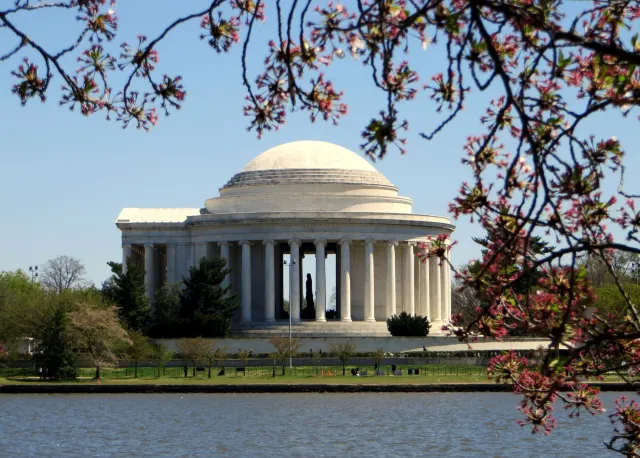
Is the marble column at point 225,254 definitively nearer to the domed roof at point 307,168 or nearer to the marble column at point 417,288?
the domed roof at point 307,168

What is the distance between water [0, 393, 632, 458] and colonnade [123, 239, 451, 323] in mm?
33092

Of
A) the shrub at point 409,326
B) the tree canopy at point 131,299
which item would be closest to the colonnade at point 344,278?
the shrub at point 409,326

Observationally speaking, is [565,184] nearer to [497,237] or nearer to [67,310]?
[497,237]

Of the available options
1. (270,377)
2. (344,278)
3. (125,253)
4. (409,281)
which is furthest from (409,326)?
(125,253)

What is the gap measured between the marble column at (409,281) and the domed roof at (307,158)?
7.94 meters

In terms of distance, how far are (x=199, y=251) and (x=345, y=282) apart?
1289 cm

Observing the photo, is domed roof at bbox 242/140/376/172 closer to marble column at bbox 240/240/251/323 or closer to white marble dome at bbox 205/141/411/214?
white marble dome at bbox 205/141/411/214

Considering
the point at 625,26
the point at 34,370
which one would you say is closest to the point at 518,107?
the point at 625,26

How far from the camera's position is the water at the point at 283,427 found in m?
53.8

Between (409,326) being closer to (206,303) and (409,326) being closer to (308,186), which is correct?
(206,303)

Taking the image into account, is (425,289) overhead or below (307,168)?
below

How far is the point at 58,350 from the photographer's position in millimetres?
85312

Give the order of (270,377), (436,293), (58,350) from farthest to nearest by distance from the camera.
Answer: (436,293), (270,377), (58,350)

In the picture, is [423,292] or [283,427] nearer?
[283,427]
